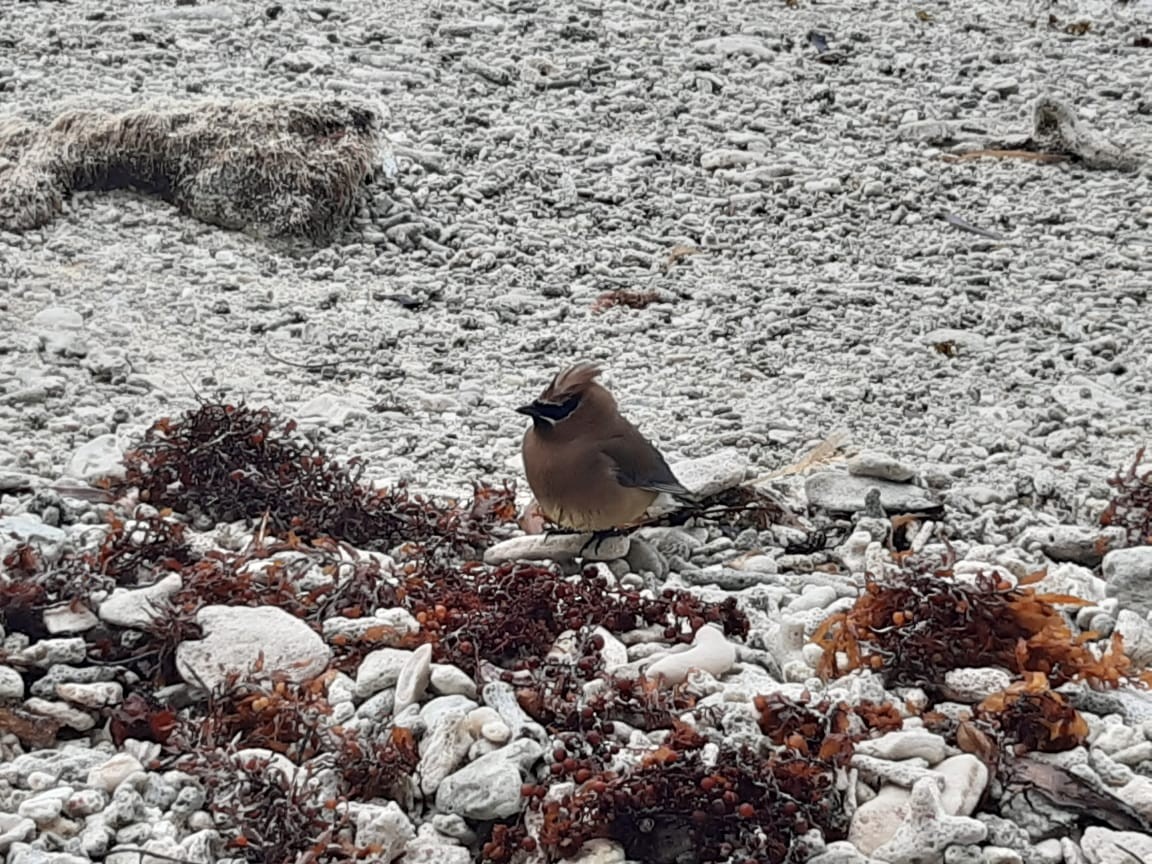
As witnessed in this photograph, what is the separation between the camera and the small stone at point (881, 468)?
5227 mm

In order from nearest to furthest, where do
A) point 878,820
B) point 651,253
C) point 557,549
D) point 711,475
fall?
1. point 878,820
2. point 557,549
3. point 711,475
4. point 651,253

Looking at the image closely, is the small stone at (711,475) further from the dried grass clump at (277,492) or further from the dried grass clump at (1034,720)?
the dried grass clump at (1034,720)

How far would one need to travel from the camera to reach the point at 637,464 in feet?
14.8

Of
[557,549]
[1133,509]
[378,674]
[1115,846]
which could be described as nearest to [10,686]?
[378,674]

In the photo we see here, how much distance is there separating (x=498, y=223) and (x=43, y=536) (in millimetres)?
4160

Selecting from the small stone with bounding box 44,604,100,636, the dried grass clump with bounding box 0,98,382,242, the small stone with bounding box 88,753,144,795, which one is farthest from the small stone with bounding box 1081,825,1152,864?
the dried grass clump with bounding box 0,98,382,242

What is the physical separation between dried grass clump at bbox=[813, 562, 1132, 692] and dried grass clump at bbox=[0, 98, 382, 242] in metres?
4.67

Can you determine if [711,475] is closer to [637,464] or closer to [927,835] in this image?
[637,464]

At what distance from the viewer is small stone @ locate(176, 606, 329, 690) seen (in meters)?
3.44

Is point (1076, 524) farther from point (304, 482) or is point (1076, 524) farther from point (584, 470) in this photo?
point (304, 482)

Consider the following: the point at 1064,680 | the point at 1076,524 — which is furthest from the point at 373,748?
the point at 1076,524

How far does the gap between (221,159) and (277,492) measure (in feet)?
11.2

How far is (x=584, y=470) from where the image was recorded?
175 inches

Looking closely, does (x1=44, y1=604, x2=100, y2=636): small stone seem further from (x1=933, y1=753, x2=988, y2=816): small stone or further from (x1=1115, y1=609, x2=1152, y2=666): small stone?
(x1=1115, y1=609, x2=1152, y2=666): small stone
